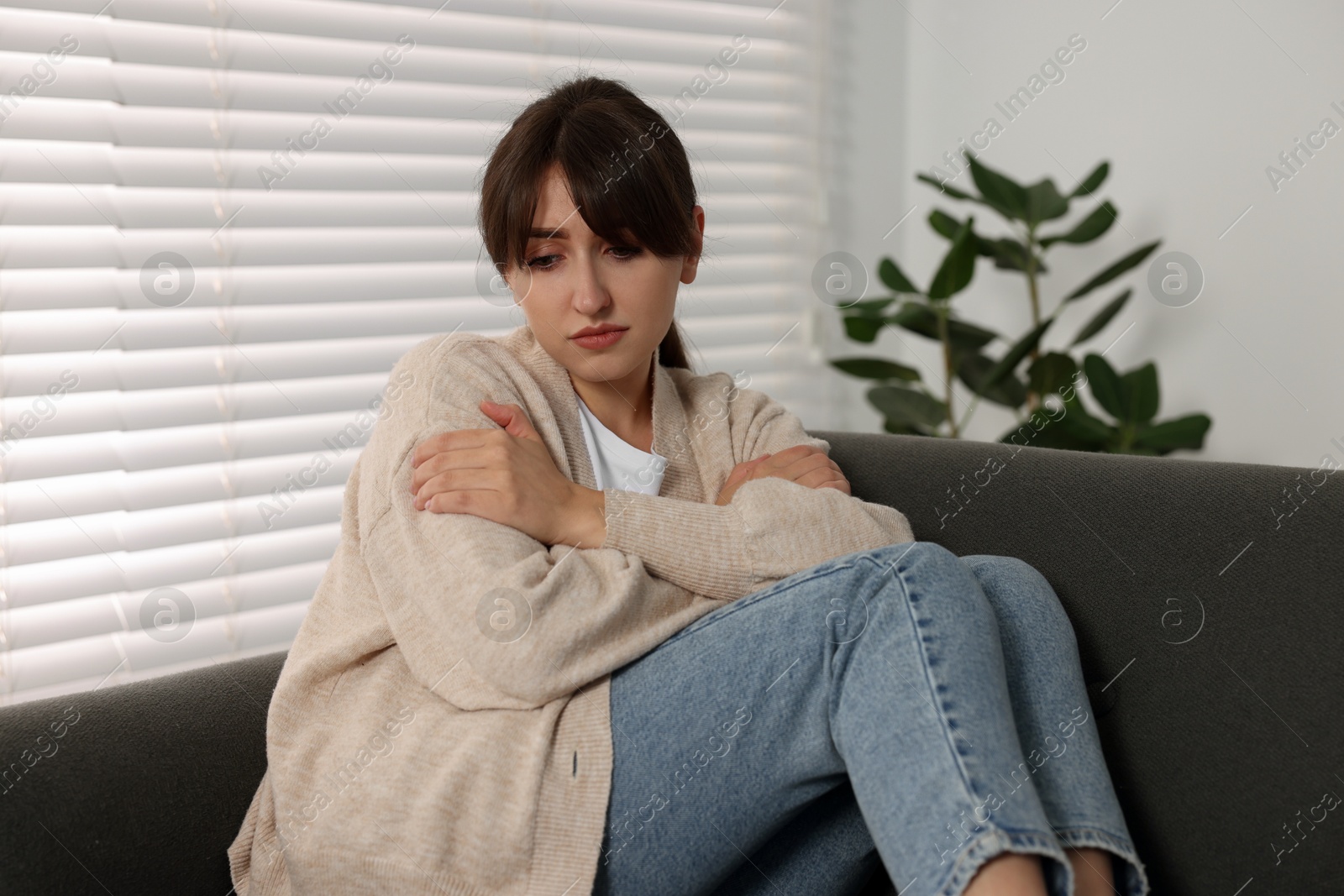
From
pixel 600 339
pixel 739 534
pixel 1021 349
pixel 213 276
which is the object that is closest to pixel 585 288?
pixel 600 339

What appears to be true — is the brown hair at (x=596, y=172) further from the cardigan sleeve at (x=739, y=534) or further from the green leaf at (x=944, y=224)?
the green leaf at (x=944, y=224)

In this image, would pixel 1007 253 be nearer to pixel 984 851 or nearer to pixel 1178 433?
pixel 1178 433

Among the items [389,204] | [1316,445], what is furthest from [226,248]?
[1316,445]

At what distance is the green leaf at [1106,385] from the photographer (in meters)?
1.86

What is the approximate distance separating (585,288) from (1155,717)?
2.29ft

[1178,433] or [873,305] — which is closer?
[1178,433]

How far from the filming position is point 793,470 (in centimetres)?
119

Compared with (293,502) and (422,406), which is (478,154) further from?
(422,406)

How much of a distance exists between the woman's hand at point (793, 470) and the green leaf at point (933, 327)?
3.10 feet

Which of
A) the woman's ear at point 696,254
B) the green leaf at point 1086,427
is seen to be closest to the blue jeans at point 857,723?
the woman's ear at point 696,254

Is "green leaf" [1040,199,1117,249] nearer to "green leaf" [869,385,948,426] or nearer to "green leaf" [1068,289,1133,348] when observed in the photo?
"green leaf" [1068,289,1133,348]

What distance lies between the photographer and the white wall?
6.00 ft

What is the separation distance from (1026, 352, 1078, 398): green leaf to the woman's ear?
1.00 meters

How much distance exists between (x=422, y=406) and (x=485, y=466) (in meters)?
0.12
